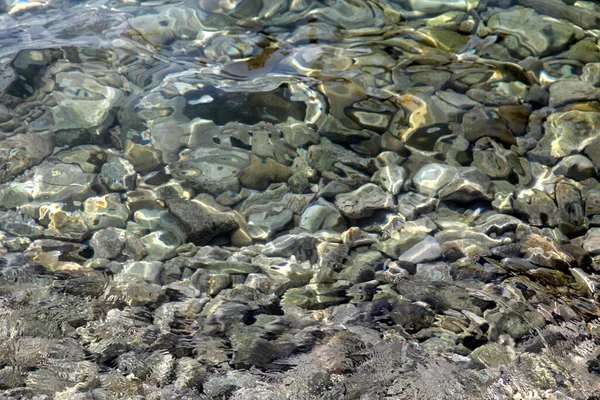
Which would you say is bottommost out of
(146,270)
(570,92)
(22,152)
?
(146,270)

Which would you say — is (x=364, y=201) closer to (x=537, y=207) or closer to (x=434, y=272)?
(x=434, y=272)

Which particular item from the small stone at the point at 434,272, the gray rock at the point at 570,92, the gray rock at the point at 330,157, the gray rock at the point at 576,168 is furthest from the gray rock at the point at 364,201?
the gray rock at the point at 570,92

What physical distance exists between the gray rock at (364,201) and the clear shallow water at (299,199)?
17mm

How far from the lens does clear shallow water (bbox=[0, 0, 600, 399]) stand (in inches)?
88.4

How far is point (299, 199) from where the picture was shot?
3.26 meters

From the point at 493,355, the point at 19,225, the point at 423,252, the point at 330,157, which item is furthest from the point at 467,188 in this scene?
the point at 19,225

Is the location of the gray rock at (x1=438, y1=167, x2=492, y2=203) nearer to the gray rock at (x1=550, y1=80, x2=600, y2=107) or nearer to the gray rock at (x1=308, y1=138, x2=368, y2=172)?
the gray rock at (x1=308, y1=138, x2=368, y2=172)

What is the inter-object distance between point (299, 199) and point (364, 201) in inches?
16.9

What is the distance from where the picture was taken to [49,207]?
3.19 metres

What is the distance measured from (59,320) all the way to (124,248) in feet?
2.06

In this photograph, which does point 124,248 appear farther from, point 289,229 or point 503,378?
point 503,378

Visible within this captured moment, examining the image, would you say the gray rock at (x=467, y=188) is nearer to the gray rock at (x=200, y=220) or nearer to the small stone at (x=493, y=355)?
the small stone at (x=493, y=355)

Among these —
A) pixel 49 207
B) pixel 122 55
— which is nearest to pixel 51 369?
pixel 49 207

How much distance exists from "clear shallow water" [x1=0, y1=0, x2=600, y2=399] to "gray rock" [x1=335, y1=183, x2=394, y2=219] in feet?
0.06
